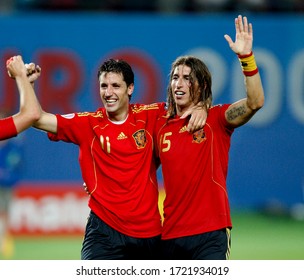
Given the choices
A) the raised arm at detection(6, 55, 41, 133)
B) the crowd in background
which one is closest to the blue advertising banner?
the crowd in background

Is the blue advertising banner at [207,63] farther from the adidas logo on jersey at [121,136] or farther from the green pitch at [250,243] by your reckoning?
the adidas logo on jersey at [121,136]

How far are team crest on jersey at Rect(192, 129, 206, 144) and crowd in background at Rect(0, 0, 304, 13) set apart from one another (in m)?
9.63

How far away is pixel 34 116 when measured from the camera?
6.61m

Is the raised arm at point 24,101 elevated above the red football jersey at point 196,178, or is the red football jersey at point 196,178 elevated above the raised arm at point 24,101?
the raised arm at point 24,101

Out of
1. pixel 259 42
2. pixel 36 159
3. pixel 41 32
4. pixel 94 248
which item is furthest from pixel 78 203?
pixel 94 248

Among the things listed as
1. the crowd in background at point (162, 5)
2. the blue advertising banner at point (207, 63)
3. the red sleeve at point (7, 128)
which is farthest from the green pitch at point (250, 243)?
the red sleeve at point (7, 128)

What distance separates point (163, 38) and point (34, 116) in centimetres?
1018

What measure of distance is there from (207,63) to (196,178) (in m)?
9.38

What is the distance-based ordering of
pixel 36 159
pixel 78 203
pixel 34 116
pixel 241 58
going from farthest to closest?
pixel 36 159 → pixel 78 203 → pixel 241 58 → pixel 34 116

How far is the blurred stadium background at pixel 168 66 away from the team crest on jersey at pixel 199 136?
8831mm

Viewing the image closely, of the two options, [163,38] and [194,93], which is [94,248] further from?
[163,38]

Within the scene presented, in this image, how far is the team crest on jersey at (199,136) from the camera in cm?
732

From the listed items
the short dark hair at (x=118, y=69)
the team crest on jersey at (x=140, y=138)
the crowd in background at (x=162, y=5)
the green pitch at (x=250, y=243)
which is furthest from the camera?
the crowd in background at (x=162, y=5)

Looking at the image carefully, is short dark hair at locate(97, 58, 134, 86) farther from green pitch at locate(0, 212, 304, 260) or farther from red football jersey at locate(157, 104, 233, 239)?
green pitch at locate(0, 212, 304, 260)
